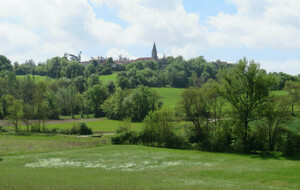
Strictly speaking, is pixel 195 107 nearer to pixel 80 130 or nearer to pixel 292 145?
pixel 292 145

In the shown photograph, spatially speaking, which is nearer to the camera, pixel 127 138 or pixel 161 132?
pixel 161 132

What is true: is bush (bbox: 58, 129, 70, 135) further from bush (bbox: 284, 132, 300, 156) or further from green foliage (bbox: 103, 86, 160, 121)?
bush (bbox: 284, 132, 300, 156)

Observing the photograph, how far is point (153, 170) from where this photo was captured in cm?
3048

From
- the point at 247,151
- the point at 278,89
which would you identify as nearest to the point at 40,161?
the point at 247,151

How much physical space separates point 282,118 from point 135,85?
125519 millimetres

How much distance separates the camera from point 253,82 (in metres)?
44.7

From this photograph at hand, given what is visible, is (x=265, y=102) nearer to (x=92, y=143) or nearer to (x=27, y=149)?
(x=92, y=143)

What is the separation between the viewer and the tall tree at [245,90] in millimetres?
44188

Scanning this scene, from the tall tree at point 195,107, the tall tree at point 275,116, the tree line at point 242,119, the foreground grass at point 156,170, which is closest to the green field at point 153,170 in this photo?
the foreground grass at point 156,170

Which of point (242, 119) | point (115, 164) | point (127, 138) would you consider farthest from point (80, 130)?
point (242, 119)

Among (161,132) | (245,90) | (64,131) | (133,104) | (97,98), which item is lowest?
(64,131)

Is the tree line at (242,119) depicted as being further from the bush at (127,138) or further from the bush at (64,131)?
the bush at (64,131)

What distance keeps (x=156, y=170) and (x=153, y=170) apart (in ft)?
1.16

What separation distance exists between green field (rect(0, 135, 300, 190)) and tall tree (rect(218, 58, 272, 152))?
7503 mm
